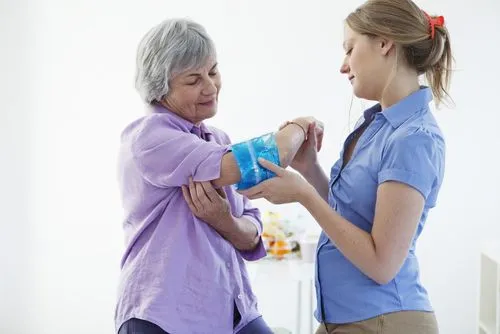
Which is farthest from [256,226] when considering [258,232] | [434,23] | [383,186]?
[434,23]

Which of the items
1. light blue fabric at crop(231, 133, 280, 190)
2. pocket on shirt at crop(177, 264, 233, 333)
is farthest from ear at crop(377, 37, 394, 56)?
pocket on shirt at crop(177, 264, 233, 333)

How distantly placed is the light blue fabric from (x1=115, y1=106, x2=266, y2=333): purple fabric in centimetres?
4

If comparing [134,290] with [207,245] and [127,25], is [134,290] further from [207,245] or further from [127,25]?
[127,25]

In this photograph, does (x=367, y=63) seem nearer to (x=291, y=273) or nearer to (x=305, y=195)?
(x=305, y=195)

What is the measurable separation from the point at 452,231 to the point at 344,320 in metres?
1.91

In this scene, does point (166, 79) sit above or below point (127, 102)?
above

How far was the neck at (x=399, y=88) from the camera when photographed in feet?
4.65

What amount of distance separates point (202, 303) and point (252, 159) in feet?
1.17

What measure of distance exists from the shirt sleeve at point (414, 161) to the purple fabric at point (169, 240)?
365mm

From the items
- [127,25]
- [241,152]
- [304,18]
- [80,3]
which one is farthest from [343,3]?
[241,152]

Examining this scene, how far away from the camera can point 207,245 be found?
1.44 m

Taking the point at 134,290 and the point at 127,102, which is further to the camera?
the point at 127,102

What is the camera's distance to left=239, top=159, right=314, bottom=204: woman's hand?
4.45ft

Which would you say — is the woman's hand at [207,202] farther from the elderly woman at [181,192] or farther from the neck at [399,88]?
the neck at [399,88]
